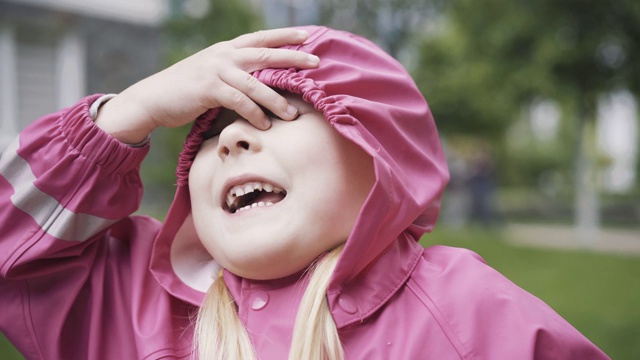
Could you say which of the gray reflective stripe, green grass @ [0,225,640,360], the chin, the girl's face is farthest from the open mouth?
green grass @ [0,225,640,360]

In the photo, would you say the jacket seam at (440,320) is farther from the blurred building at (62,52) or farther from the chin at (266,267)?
the blurred building at (62,52)

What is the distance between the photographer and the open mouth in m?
1.38

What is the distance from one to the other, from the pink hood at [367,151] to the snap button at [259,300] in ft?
0.51

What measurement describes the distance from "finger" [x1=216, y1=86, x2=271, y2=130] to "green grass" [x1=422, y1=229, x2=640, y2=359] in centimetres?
303

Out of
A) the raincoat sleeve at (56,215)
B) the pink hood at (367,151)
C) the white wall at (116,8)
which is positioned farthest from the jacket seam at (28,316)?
the white wall at (116,8)

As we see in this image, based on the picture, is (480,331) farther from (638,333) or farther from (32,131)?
(638,333)

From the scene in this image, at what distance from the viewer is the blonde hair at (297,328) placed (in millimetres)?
1321

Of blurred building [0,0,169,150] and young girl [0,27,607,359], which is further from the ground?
young girl [0,27,607,359]

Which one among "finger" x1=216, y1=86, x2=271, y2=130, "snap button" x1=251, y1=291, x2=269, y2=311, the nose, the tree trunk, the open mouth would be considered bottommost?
the tree trunk

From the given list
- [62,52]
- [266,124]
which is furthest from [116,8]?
[266,124]

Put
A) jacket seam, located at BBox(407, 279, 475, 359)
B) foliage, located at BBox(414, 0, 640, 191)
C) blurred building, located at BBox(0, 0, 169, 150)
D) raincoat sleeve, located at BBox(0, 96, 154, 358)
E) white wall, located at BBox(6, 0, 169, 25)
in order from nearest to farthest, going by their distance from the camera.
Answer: jacket seam, located at BBox(407, 279, 475, 359) < raincoat sleeve, located at BBox(0, 96, 154, 358) < blurred building, located at BBox(0, 0, 169, 150) < white wall, located at BBox(6, 0, 169, 25) < foliage, located at BBox(414, 0, 640, 191)

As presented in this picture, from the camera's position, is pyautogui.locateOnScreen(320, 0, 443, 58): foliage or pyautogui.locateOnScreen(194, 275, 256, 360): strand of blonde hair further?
pyautogui.locateOnScreen(320, 0, 443, 58): foliage

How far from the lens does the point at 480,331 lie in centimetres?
131

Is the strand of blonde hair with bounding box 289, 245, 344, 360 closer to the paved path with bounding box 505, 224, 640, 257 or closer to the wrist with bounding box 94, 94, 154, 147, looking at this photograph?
the wrist with bounding box 94, 94, 154, 147
